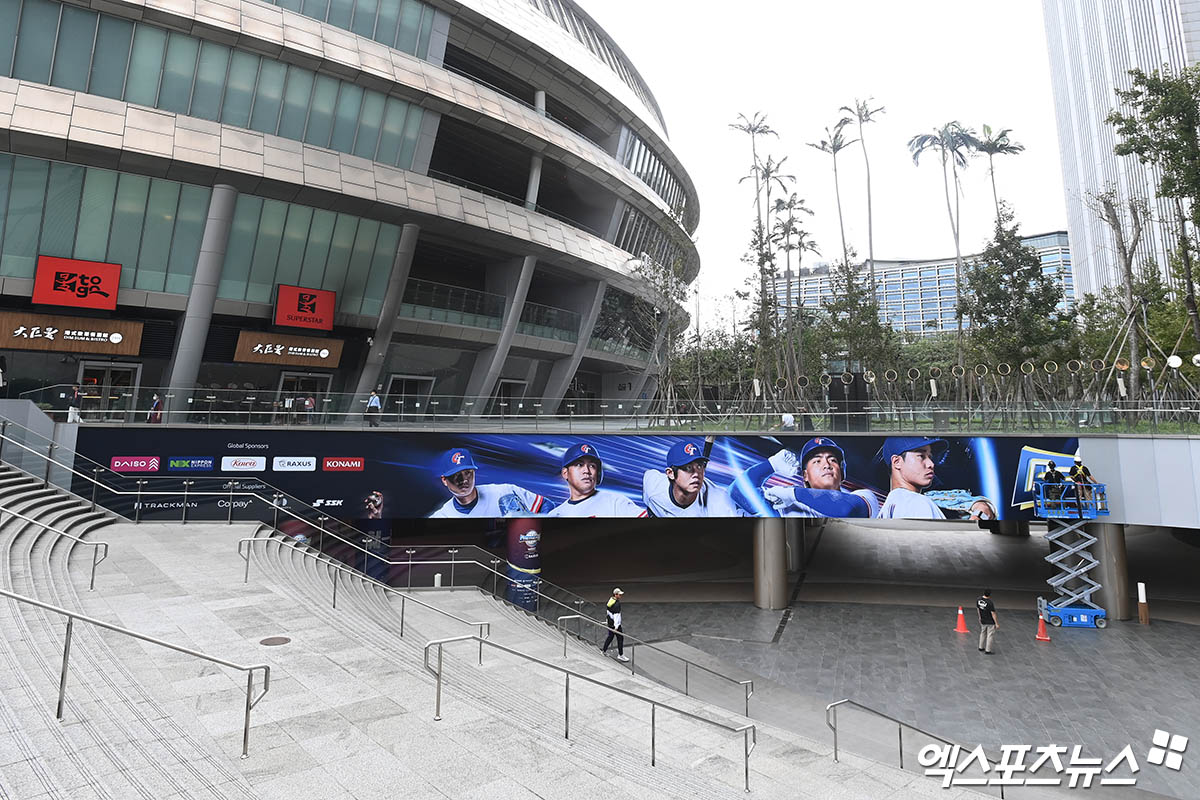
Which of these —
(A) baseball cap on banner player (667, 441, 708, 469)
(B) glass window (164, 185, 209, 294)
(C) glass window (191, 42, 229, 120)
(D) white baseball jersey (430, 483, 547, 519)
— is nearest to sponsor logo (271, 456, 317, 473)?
(D) white baseball jersey (430, 483, 547, 519)

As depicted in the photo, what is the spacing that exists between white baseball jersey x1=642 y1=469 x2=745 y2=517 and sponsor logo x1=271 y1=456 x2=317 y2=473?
38.0 ft

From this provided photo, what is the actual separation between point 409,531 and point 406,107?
19.3 m

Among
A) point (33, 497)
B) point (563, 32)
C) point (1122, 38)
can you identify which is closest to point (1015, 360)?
point (563, 32)

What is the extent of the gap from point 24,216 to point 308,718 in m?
24.7

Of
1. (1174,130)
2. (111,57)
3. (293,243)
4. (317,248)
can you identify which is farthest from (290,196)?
(1174,130)

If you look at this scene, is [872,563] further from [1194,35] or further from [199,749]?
[1194,35]

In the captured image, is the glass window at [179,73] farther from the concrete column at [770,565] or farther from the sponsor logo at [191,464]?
the concrete column at [770,565]

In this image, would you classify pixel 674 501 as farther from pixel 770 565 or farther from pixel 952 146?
pixel 952 146

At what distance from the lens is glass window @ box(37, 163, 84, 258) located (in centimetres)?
2114

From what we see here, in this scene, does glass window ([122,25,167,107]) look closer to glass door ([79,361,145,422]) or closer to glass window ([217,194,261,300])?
glass window ([217,194,261,300])

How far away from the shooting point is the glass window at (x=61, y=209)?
21.1m

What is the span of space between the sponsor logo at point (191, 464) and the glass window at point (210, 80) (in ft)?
43.2

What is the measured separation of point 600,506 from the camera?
70.3ft

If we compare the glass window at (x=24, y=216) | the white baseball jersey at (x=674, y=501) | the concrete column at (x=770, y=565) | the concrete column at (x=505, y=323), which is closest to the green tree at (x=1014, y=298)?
the concrete column at (x=770, y=565)
